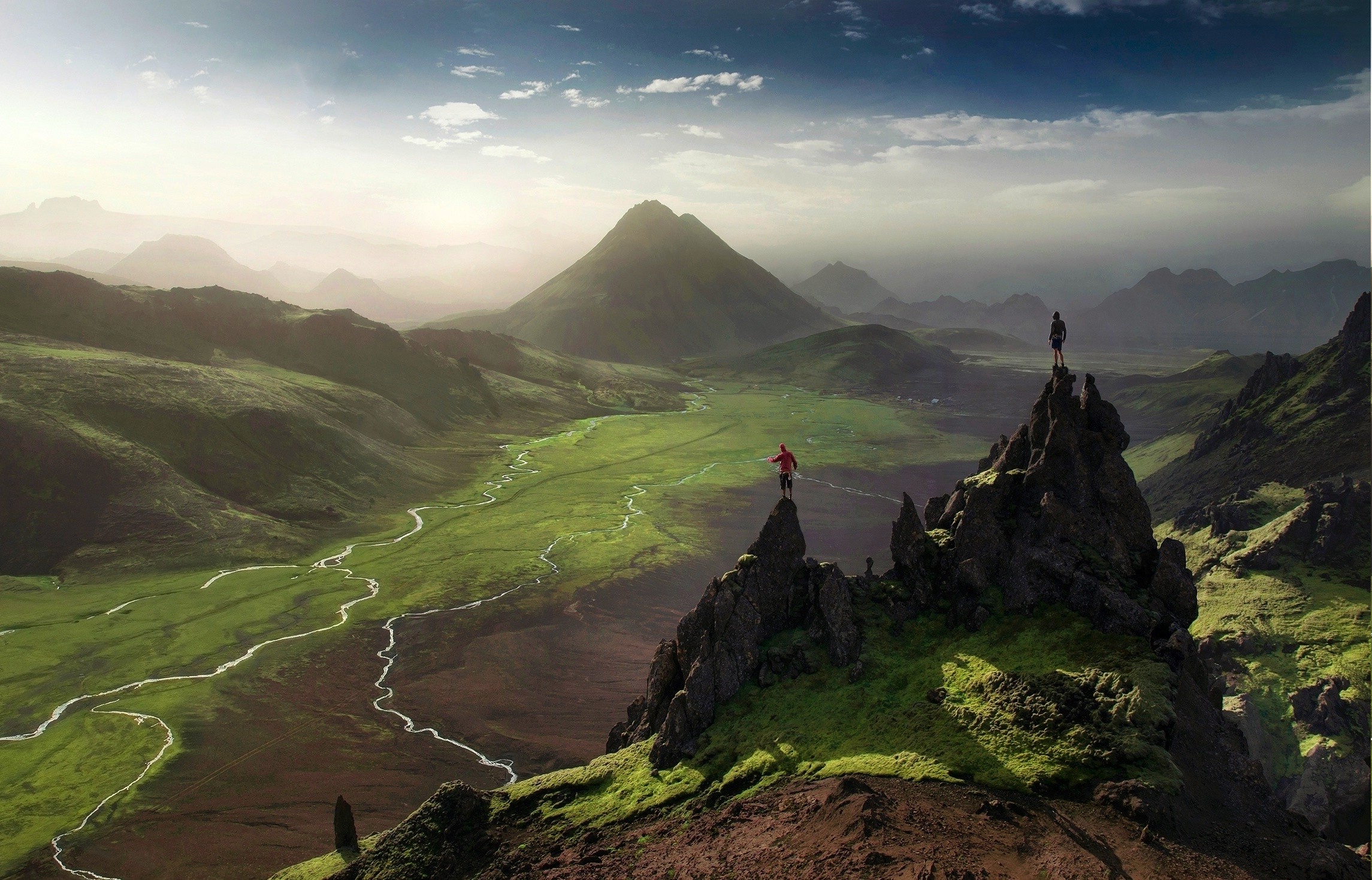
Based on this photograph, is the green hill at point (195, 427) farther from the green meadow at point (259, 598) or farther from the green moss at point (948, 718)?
the green moss at point (948, 718)

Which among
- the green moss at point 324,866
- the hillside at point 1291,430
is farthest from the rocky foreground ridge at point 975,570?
the hillside at point 1291,430

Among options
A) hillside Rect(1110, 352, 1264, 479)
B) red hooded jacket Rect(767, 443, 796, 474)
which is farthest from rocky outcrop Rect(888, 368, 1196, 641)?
hillside Rect(1110, 352, 1264, 479)

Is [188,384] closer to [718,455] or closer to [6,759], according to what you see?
[6,759]

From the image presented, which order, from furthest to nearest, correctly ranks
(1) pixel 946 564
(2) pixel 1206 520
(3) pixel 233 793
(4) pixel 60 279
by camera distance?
(4) pixel 60 279
(2) pixel 1206 520
(3) pixel 233 793
(1) pixel 946 564

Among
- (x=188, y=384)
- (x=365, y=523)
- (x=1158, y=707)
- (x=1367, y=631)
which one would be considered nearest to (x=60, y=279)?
(x=188, y=384)

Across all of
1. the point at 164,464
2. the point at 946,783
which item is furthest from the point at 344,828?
the point at 164,464

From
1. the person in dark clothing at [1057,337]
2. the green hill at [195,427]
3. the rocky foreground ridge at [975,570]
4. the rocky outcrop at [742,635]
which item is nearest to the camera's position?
the rocky foreground ridge at [975,570]

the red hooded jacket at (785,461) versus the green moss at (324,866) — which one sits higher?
the red hooded jacket at (785,461)
